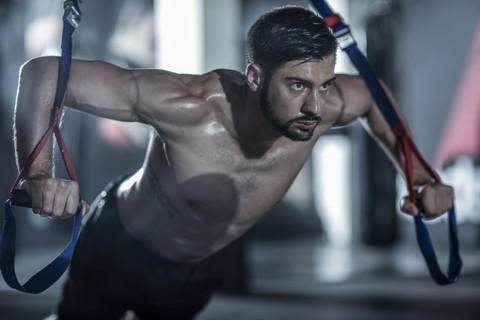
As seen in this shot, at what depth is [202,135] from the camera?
4.56 ft

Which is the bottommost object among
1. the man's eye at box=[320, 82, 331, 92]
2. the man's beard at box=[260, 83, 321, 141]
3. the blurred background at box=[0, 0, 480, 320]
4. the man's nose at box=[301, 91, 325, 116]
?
the blurred background at box=[0, 0, 480, 320]

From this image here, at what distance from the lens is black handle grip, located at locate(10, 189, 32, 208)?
1.06 m

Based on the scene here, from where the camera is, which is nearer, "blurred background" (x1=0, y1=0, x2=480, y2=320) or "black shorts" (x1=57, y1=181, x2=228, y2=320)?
"black shorts" (x1=57, y1=181, x2=228, y2=320)

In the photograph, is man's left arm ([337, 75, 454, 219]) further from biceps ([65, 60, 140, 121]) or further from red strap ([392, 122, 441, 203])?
biceps ([65, 60, 140, 121])

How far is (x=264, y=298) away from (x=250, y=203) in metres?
1.95

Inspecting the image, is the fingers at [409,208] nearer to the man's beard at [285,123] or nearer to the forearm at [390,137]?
the forearm at [390,137]

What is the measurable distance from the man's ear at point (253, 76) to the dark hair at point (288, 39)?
1cm

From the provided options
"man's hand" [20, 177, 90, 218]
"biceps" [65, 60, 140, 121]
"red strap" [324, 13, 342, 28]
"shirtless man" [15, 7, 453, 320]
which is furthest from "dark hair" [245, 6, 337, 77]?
"man's hand" [20, 177, 90, 218]

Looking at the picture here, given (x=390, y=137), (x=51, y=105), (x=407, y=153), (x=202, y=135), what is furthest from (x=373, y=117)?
(x=51, y=105)

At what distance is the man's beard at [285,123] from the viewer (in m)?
1.26

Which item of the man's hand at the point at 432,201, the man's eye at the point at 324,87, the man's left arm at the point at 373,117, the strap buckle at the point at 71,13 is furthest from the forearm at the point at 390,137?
the strap buckle at the point at 71,13

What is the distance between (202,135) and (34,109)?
41 cm

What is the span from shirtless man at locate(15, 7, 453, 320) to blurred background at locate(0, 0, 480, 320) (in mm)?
2260

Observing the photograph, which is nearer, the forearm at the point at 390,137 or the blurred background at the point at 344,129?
the forearm at the point at 390,137
